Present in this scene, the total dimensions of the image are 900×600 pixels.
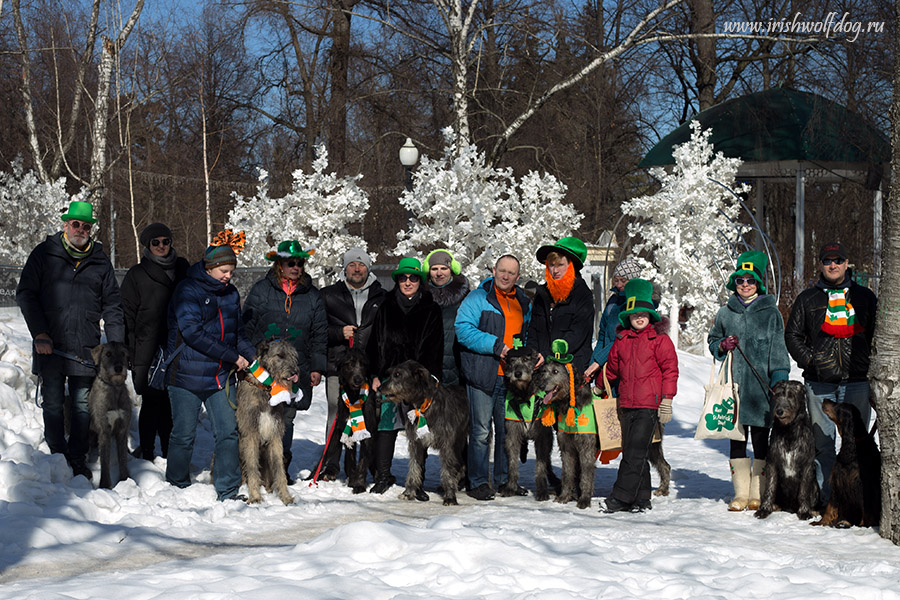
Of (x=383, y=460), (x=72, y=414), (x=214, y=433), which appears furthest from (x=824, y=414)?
(x=72, y=414)

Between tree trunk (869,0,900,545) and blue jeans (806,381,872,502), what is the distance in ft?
2.32

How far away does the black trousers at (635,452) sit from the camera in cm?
725

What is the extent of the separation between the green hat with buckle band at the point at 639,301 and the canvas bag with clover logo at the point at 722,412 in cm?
71

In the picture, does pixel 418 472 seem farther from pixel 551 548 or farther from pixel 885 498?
pixel 885 498

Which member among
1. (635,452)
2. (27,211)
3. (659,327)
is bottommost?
(635,452)

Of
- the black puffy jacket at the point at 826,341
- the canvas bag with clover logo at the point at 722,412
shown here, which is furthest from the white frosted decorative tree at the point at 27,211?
the black puffy jacket at the point at 826,341

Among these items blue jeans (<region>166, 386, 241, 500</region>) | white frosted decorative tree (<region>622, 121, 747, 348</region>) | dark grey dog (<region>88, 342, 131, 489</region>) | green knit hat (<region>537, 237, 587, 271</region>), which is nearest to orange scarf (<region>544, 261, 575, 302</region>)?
Result: green knit hat (<region>537, 237, 587, 271</region>)

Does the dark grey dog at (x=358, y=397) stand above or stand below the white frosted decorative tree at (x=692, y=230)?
below

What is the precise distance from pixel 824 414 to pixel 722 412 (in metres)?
0.74

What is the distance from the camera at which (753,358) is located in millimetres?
7414

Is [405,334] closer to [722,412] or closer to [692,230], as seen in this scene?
[722,412]

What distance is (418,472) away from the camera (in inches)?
304

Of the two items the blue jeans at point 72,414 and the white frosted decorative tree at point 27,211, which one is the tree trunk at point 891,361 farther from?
the white frosted decorative tree at point 27,211

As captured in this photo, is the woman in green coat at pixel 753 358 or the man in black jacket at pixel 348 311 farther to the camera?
the man in black jacket at pixel 348 311
